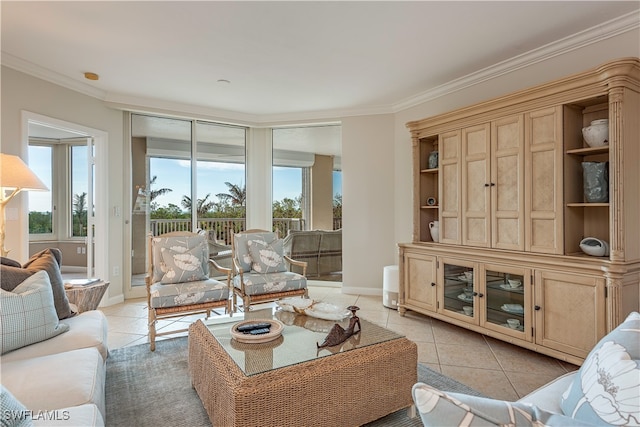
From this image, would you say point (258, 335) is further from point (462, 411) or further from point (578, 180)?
point (578, 180)

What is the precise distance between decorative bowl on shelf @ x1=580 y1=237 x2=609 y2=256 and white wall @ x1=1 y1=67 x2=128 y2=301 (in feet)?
16.3

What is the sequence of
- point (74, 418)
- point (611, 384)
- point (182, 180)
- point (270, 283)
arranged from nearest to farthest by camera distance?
point (611, 384)
point (74, 418)
point (270, 283)
point (182, 180)

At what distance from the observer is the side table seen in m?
2.74

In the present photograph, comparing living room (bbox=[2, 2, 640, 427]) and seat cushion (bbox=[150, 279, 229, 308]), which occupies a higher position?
living room (bbox=[2, 2, 640, 427])

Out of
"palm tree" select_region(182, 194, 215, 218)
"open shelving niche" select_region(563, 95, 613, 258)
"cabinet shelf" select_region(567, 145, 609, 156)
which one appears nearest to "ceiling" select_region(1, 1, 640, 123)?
"open shelving niche" select_region(563, 95, 613, 258)

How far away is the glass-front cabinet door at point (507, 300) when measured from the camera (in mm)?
2764

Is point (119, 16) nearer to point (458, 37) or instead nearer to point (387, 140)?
point (458, 37)

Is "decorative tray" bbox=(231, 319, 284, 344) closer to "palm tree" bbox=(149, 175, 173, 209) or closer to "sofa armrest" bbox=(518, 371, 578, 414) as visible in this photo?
"sofa armrest" bbox=(518, 371, 578, 414)

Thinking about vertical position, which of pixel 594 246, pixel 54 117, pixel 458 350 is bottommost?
pixel 458 350

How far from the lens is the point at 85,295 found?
2.80 meters

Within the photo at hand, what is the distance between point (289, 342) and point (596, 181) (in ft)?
8.15

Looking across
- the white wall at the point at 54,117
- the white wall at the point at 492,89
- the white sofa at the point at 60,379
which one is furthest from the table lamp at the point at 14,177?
the white wall at the point at 492,89

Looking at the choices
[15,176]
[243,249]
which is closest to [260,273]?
[243,249]

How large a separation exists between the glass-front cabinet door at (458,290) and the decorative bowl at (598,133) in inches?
52.2
